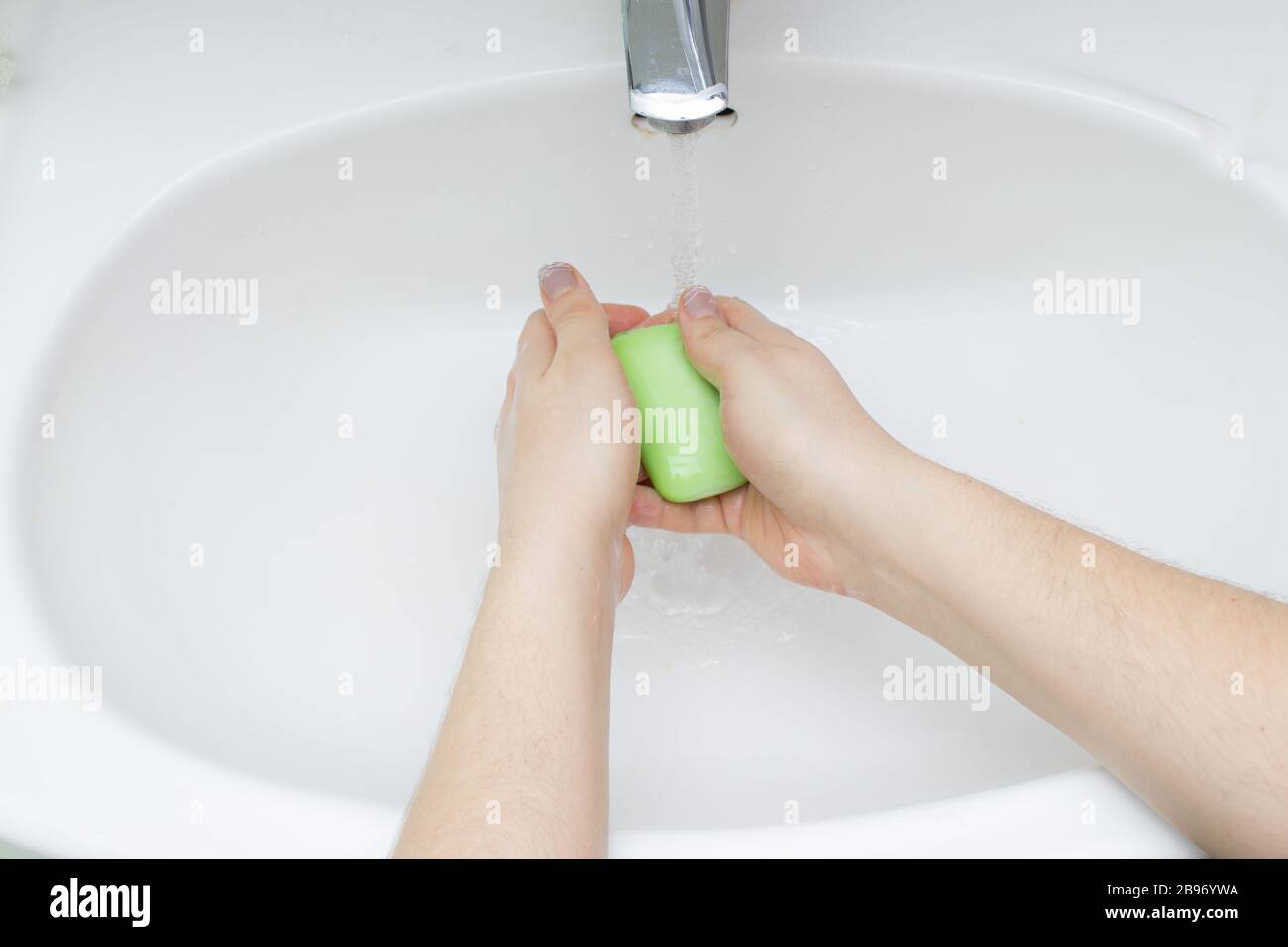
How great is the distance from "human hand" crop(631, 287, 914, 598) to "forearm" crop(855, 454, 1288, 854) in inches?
1.2

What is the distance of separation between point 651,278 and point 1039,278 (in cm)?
32

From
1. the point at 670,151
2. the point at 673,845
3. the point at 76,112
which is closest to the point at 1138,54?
the point at 670,151

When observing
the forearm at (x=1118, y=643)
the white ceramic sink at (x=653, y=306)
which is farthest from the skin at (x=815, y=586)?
the white ceramic sink at (x=653, y=306)

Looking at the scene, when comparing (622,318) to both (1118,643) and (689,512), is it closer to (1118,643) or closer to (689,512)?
(689,512)

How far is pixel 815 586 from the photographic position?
73cm

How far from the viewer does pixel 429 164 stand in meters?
0.80

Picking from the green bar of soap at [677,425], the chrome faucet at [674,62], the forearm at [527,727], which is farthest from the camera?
the green bar of soap at [677,425]

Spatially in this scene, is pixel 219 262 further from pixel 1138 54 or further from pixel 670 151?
pixel 1138 54

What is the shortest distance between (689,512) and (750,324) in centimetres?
14

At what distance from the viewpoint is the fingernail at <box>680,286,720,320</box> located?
71cm

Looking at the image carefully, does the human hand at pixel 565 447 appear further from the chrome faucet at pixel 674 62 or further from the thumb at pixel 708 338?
the chrome faucet at pixel 674 62

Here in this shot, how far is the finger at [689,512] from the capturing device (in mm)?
738

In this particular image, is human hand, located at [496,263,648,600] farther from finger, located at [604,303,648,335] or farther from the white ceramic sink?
the white ceramic sink
